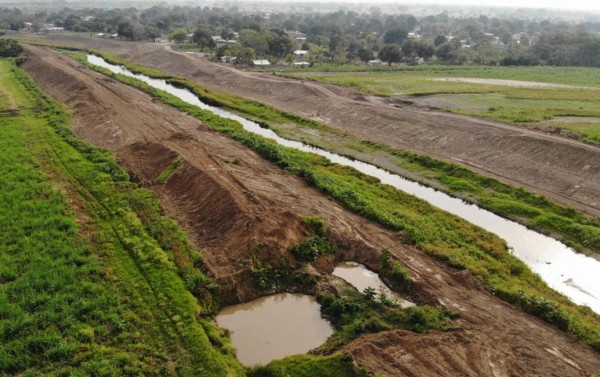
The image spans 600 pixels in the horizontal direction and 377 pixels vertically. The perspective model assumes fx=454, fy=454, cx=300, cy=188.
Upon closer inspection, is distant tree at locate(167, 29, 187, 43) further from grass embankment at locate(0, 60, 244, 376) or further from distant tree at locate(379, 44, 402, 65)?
grass embankment at locate(0, 60, 244, 376)

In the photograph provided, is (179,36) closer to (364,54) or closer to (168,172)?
(364,54)

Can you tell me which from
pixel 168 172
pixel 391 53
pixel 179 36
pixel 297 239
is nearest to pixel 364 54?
pixel 391 53

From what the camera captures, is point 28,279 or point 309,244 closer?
point 28,279

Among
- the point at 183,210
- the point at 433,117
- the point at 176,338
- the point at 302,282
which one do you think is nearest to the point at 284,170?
the point at 183,210

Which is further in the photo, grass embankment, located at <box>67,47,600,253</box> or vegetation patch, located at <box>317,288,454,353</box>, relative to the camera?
grass embankment, located at <box>67,47,600,253</box>

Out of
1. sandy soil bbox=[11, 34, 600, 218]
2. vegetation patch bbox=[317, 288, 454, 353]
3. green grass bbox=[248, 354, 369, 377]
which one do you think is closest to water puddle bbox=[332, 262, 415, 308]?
vegetation patch bbox=[317, 288, 454, 353]

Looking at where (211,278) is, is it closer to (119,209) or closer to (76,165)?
(119,209)
